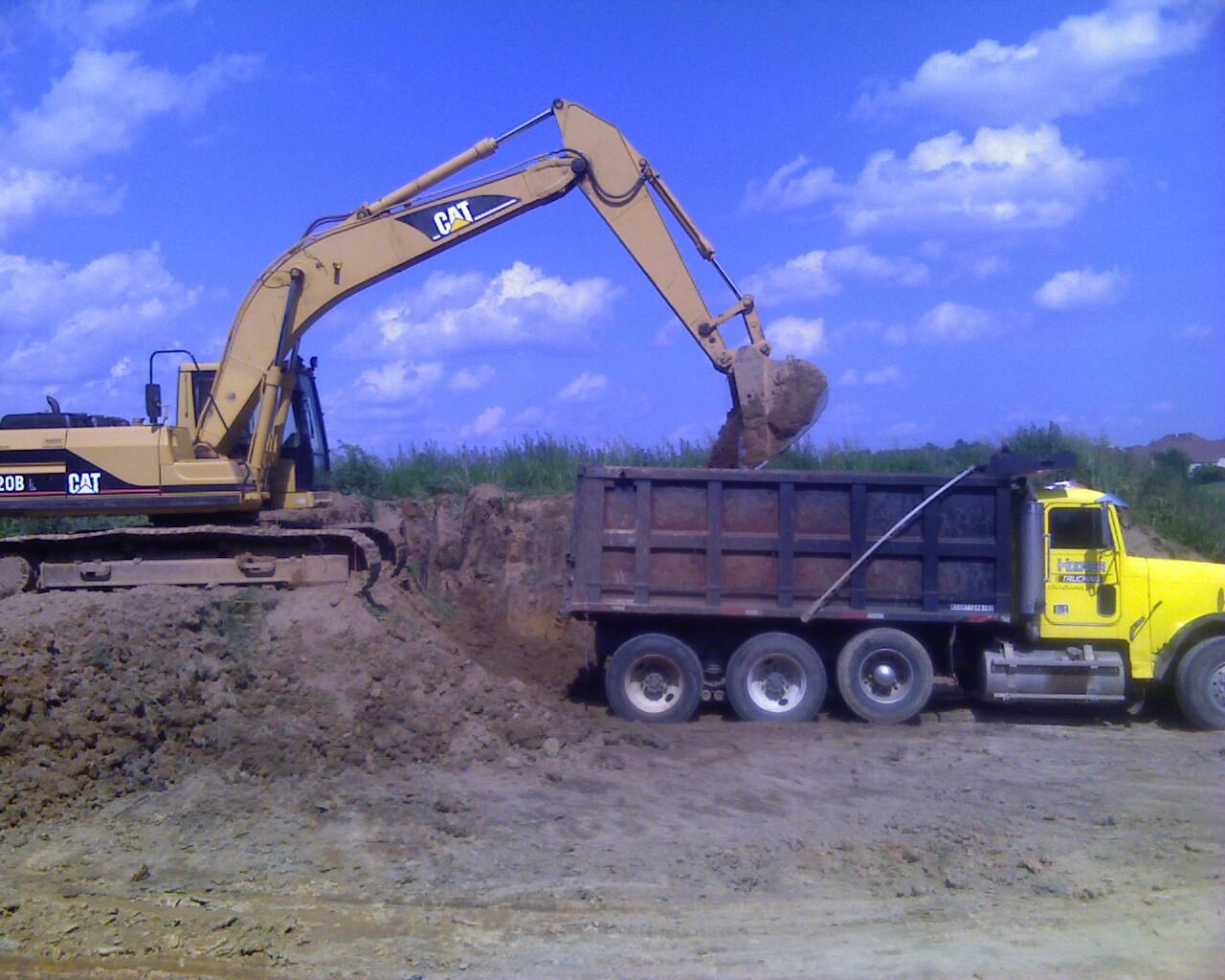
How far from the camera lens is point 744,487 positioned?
11.9 metres

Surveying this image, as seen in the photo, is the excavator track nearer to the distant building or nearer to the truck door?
the truck door

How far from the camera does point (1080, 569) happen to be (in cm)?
1188

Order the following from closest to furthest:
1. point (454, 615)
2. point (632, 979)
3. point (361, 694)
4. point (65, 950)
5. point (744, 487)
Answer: point (632, 979)
point (65, 950)
point (361, 694)
point (744, 487)
point (454, 615)

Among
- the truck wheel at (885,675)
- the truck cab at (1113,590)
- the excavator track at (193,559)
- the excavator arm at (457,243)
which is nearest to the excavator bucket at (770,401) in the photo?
the excavator arm at (457,243)

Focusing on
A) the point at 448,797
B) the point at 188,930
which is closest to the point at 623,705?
the point at 448,797

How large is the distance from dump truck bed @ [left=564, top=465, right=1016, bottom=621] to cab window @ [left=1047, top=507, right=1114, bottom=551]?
491 mm

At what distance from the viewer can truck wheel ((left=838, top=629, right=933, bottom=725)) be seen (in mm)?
11883

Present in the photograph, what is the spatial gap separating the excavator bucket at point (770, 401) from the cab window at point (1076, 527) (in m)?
2.63

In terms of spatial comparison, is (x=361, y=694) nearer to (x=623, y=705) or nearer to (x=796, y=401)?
(x=623, y=705)

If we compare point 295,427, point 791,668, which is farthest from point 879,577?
point 295,427

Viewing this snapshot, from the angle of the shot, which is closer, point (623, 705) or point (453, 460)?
point (623, 705)

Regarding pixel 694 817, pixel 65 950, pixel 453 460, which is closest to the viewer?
pixel 65 950

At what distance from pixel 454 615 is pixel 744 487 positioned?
617 centimetres

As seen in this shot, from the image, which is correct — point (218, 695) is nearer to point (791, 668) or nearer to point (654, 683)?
point (654, 683)
